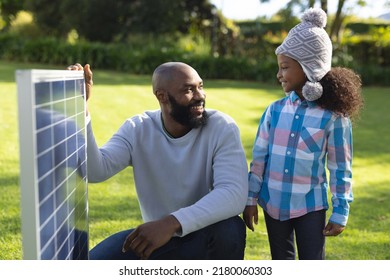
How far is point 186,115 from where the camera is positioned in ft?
8.89

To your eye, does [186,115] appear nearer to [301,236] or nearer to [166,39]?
[301,236]

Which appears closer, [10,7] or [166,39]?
[166,39]

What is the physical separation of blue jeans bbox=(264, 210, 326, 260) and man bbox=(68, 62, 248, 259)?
0.82ft

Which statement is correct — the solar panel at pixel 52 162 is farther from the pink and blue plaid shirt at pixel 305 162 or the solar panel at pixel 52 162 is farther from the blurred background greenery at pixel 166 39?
the blurred background greenery at pixel 166 39

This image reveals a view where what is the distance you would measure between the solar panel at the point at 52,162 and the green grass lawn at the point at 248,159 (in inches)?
45.6

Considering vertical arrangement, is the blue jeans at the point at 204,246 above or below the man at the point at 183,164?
below

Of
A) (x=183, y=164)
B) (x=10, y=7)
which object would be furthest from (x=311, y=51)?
(x=10, y=7)

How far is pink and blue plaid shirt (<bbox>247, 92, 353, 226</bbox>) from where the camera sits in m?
2.77

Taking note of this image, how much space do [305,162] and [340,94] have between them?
330mm

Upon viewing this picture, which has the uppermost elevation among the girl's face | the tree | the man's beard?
the tree

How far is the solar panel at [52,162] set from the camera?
172cm

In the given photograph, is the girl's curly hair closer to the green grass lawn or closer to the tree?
the green grass lawn

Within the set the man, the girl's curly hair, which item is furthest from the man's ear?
the girl's curly hair

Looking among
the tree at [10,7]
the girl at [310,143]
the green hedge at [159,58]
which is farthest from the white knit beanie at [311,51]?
the tree at [10,7]
